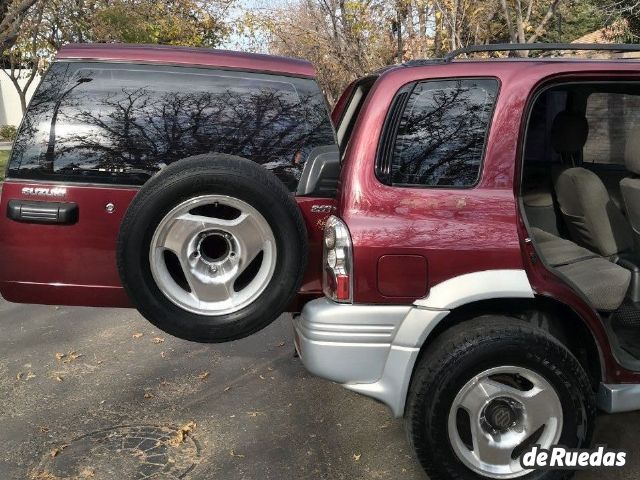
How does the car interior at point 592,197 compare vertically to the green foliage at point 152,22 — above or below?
below

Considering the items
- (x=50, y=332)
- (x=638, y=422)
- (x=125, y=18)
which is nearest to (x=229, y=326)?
(x=638, y=422)

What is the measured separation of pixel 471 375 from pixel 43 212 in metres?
1.96

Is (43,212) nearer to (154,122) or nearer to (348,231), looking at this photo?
(154,122)

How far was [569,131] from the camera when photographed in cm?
378

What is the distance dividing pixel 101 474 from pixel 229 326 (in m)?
0.94

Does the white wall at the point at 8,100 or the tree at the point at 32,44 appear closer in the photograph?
the tree at the point at 32,44

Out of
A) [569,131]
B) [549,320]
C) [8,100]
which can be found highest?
[8,100]

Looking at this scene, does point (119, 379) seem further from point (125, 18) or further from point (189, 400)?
point (125, 18)

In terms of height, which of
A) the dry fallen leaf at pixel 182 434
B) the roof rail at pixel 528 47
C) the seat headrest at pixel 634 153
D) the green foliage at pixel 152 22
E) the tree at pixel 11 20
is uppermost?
the green foliage at pixel 152 22

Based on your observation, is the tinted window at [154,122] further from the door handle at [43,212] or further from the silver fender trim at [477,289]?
the silver fender trim at [477,289]

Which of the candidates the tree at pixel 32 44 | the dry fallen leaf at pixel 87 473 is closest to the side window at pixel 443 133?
the dry fallen leaf at pixel 87 473

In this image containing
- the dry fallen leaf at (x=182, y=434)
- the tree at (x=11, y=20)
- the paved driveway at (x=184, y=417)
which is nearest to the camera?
the paved driveway at (x=184, y=417)

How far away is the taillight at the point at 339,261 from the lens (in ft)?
8.62

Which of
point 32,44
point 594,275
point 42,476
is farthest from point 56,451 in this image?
point 32,44
